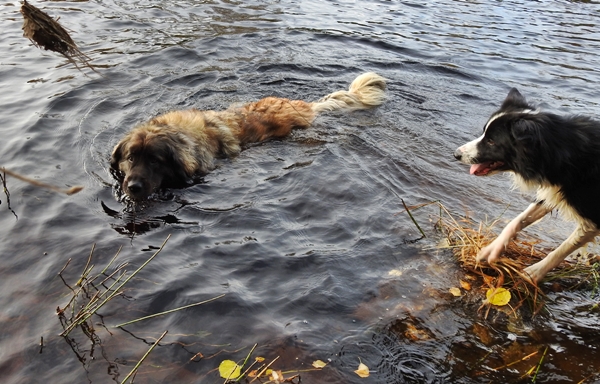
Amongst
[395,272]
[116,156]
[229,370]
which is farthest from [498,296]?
[116,156]

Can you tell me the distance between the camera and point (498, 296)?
3908 mm

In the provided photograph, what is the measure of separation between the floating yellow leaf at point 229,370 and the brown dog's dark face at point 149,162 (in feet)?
9.10

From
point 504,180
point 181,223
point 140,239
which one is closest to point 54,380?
point 140,239

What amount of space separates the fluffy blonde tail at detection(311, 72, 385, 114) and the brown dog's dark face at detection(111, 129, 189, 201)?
101 inches

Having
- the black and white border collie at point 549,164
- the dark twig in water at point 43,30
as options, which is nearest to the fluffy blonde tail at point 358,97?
the black and white border collie at point 549,164

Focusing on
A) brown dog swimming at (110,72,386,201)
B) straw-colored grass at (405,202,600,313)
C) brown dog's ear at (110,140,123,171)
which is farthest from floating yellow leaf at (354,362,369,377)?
brown dog's ear at (110,140,123,171)

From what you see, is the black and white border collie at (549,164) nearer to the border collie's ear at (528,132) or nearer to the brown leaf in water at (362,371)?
the border collie's ear at (528,132)

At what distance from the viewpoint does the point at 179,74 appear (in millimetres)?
8750

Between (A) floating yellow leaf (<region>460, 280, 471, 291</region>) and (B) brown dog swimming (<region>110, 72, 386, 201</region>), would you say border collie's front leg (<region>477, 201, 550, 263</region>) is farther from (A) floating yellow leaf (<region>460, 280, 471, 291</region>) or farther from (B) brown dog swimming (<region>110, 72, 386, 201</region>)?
(B) brown dog swimming (<region>110, 72, 386, 201</region>)

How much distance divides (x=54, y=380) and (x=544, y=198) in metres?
3.78

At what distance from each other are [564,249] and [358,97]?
15.3 ft

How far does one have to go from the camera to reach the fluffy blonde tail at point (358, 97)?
7797 millimetres

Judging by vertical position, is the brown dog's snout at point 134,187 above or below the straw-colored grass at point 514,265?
below

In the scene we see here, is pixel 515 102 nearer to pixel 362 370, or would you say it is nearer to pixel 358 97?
pixel 362 370
